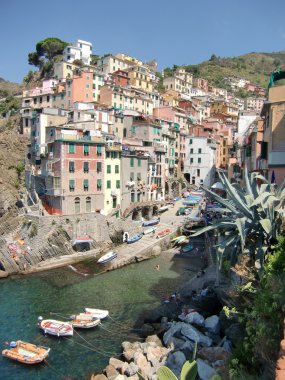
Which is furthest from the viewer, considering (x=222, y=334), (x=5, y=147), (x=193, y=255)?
(x=5, y=147)

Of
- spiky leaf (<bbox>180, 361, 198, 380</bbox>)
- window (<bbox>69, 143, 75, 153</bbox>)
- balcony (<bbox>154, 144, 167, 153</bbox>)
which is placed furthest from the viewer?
balcony (<bbox>154, 144, 167, 153</bbox>)

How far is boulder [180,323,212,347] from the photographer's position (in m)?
19.8

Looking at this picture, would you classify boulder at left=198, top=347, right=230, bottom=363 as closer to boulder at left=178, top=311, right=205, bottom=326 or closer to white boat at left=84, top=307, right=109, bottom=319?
boulder at left=178, top=311, right=205, bottom=326

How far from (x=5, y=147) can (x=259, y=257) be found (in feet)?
169

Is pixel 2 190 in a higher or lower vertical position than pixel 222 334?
higher

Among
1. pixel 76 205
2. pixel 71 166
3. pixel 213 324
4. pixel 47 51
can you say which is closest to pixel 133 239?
pixel 76 205

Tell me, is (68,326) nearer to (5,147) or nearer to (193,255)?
(193,255)

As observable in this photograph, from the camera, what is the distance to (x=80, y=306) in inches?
1097

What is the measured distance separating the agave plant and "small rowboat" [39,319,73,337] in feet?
39.3

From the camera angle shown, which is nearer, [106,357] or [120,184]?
[106,357]

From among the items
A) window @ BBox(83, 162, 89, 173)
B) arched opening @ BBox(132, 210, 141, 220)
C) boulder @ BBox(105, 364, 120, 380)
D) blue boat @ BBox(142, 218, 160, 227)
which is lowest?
boulder @ BBox(105, 364, 120, 380)

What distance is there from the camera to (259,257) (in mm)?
16828

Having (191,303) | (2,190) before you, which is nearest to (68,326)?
(191,303)

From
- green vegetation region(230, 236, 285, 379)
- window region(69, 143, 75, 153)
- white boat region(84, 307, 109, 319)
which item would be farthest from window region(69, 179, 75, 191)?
green vegetation region(230, 236, 285, 379)
